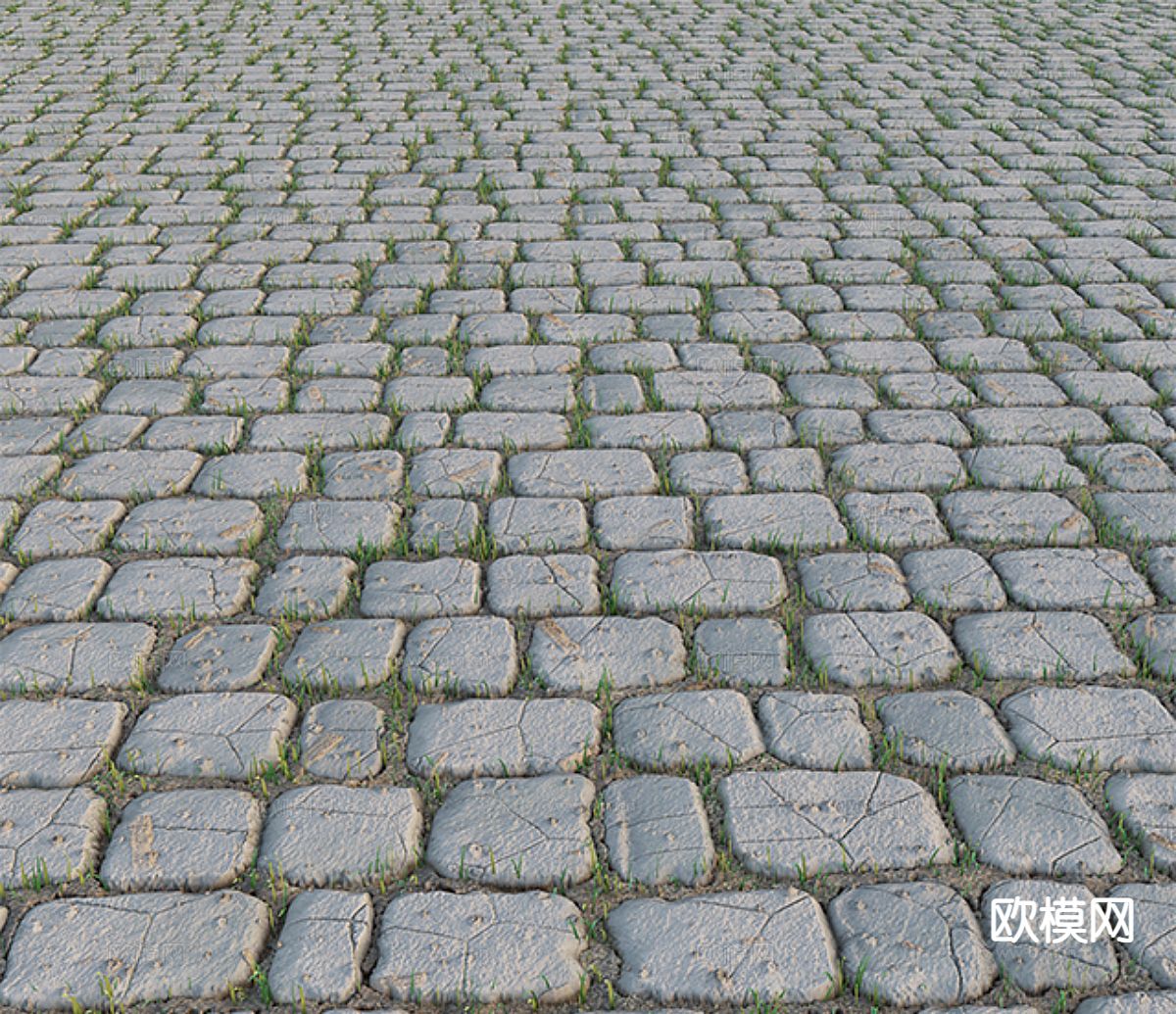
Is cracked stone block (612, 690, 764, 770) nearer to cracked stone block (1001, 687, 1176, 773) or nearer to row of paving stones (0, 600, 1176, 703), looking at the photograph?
row of paving stones (0, 600, 1176, 703)

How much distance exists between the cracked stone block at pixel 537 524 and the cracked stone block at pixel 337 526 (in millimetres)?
256

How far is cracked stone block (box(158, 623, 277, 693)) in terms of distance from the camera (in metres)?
2.58

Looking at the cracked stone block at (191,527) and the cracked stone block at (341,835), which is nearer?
the cracked stone block at (341,835)

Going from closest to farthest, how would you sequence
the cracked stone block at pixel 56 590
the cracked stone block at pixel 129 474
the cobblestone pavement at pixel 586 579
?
the cobblestone pavement at pixel 586 579 → the cracked stone block at pixel 56 590 → the cracked stone block at pixel 129 474

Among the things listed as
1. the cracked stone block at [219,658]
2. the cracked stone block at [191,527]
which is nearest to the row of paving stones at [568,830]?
the cracked stone block at [219,658]

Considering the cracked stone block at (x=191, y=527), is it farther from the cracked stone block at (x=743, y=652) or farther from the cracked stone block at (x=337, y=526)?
the cracked stone block at (x=743, y=652)

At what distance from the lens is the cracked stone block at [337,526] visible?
10.1ft

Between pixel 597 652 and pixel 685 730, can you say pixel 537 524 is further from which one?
pixel 685 730

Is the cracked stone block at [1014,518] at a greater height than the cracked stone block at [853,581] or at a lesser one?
lesser

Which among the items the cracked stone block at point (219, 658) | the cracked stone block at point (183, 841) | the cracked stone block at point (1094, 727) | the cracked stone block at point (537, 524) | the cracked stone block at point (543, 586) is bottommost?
the cracked stone block at point (537, 524)

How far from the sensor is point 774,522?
3.15 meters

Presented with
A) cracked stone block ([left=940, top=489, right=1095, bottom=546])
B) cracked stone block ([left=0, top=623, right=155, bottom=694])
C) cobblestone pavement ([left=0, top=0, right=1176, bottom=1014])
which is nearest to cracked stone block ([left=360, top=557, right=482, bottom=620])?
cobblestone pavement ([left=0, top=0, right=1176, bottom=1014])

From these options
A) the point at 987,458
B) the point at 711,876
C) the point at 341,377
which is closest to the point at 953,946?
the point at 711,876

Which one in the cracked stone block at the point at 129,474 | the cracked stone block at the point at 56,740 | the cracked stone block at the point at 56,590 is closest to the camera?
the cracked stone block at the point at 56,740
